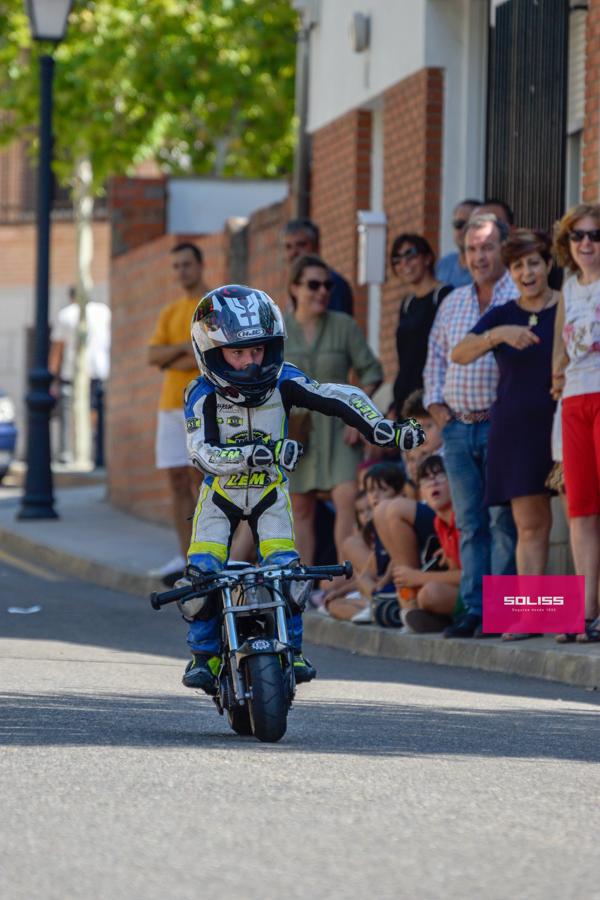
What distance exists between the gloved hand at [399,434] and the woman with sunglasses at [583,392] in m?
2.96

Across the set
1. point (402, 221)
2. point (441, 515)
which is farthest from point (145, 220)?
point (441, 515)

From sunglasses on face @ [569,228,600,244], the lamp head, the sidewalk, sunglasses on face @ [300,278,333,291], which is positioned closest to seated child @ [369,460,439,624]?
the sidewalk

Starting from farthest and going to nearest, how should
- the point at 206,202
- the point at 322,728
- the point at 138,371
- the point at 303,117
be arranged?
the point at 206,202
the point at 138,371
the point at 303,117
the point at 322,728

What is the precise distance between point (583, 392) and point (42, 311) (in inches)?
401

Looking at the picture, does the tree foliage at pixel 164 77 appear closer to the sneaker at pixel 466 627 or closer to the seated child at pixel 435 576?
the seated child at pixel 435 576

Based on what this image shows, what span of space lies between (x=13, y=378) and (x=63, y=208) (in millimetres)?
3541

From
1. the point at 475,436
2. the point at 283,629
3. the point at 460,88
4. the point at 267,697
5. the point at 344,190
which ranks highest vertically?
the point at 460,88

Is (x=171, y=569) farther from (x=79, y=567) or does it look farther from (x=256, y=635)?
(x=256, y=635)

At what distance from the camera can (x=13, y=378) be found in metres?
43.5

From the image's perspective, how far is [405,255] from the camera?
12.9 m

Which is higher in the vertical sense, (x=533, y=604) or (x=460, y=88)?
(x=460, y=88)

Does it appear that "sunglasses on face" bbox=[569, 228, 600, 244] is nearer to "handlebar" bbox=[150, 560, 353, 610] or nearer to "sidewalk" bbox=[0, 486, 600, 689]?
"sidewalk" bbox=[0, 486, 600, 689]

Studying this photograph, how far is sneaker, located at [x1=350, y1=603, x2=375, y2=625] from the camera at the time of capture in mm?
12977

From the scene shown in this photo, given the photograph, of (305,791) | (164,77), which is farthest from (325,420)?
(164,77)
